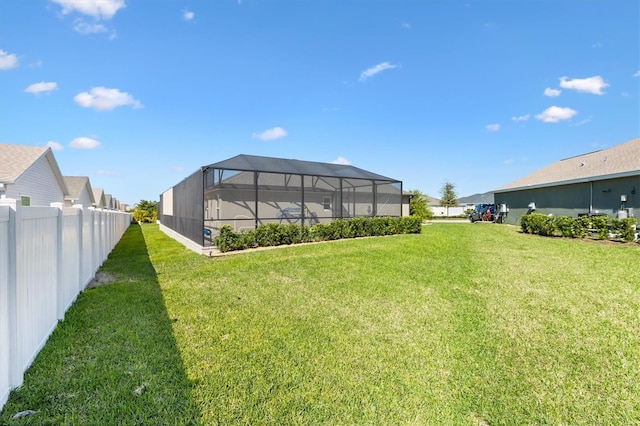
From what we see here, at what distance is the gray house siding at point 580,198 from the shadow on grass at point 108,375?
16.9m

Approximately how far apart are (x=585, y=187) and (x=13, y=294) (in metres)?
19.9


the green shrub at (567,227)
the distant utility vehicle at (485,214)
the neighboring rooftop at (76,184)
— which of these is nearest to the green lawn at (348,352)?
the green shrub at (567,227)

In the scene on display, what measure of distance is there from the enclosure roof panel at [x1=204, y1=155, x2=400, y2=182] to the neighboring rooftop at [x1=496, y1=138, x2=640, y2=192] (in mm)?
9218

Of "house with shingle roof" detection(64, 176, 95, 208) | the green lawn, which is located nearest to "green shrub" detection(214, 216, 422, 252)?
the green lawn

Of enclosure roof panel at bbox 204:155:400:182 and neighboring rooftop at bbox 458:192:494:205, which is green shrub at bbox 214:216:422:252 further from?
neighboring rooftop at bbox 458:192:494:205

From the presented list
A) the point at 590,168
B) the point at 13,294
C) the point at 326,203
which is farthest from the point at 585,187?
the point at 13,294

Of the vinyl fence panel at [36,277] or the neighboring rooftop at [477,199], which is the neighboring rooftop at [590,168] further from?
the neighboring rooftop at [477,199]

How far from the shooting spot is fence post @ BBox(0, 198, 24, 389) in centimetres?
203

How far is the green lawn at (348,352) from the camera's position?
2098mm

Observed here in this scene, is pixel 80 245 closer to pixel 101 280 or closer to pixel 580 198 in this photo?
pixel 101 280

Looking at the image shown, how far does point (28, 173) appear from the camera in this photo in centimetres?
1327

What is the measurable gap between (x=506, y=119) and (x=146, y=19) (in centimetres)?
1739

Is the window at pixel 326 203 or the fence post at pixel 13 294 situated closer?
the fence post at pixel 13 294

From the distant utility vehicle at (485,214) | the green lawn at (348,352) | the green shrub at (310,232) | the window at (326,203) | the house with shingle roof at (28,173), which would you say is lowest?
the green lawn at (348,352)
